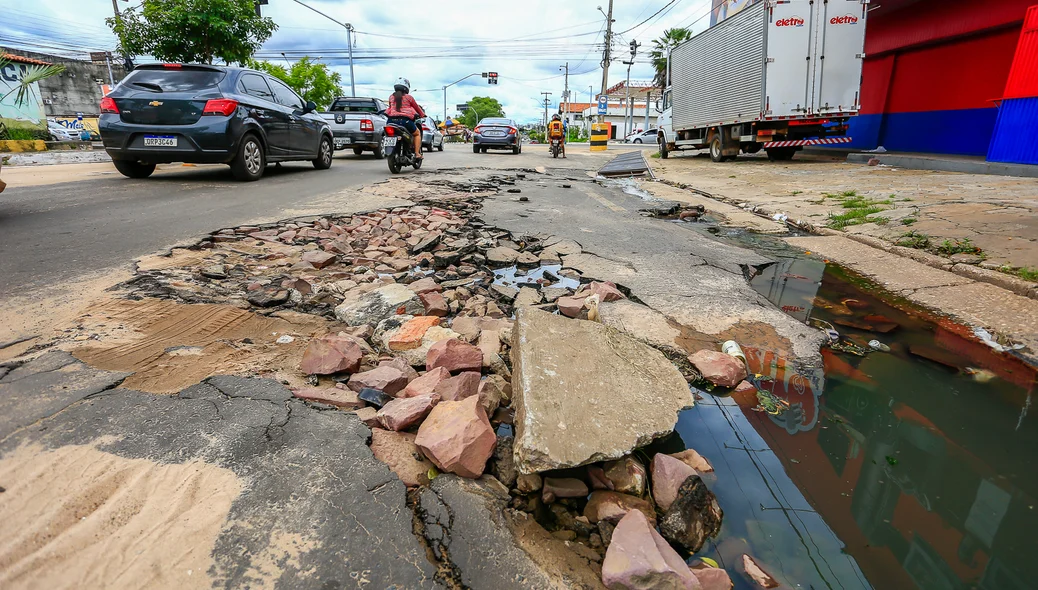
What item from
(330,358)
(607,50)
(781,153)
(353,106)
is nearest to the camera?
(330,358)

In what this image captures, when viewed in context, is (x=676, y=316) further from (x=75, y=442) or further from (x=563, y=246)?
(x=75, y=442)

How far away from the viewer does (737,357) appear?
2.48 metres

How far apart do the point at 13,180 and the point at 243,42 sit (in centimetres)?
773

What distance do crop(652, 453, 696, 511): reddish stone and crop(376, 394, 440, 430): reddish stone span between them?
769 mm

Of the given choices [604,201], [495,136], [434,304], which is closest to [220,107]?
[604,201]

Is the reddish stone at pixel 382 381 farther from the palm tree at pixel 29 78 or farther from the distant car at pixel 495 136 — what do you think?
the distant car at pixel 495 136

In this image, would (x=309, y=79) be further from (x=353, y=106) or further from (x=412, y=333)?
(x=412, y=333)

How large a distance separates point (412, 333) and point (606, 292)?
1.20 meters

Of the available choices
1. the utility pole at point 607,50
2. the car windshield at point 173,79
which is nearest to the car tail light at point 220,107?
the car windshield at point 173,79

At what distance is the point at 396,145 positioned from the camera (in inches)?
375

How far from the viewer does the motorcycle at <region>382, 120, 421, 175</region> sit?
9.55m

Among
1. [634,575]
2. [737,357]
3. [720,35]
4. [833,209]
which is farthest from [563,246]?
[720,35]

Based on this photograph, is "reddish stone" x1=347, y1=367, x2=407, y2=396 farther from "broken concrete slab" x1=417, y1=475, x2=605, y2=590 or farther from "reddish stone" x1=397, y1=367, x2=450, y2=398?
"broken concrete slab" x1=417, y1=475, x2=605, y2=590

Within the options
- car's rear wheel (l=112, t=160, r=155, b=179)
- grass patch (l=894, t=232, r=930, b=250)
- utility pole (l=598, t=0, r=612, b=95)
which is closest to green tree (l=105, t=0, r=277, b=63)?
car's rear wheel (l=112, t=160, r=155, b=179)
